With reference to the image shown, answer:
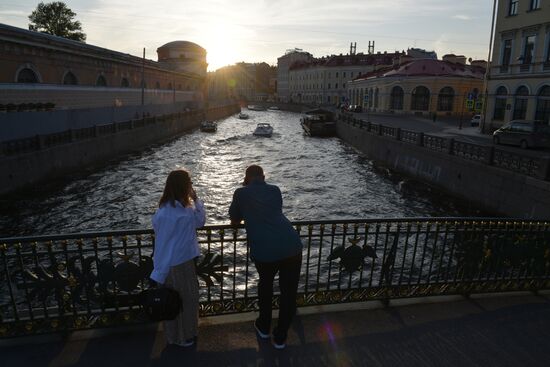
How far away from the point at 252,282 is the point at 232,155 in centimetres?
2339

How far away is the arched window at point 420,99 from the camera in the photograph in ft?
172

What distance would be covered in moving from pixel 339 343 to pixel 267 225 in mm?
1498

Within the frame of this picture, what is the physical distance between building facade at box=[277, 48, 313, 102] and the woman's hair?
134916 mm

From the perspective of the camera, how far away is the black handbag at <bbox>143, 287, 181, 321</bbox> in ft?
12.0

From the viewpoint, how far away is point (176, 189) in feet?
12.1

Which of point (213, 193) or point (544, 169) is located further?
point (213, 193)

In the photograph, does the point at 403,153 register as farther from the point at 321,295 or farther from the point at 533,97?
the point at 321,295

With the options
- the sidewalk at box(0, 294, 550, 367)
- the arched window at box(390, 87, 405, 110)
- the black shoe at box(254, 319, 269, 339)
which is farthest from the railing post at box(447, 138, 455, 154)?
the arched window at box(390, 87, 405, 110)

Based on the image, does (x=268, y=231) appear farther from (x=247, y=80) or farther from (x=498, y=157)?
(x=247, y=80)

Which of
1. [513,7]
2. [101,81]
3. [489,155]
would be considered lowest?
[489,155]

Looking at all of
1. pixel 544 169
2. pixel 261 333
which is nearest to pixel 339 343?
pixel 261 333

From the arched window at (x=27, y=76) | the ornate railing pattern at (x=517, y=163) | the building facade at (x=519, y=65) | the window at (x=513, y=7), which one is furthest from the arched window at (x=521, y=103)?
the arched window at (x=27, y=76)

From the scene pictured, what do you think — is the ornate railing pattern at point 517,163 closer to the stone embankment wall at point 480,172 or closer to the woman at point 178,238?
the stone embankment wall at point 480,172

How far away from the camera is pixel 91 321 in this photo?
14.2 feet
